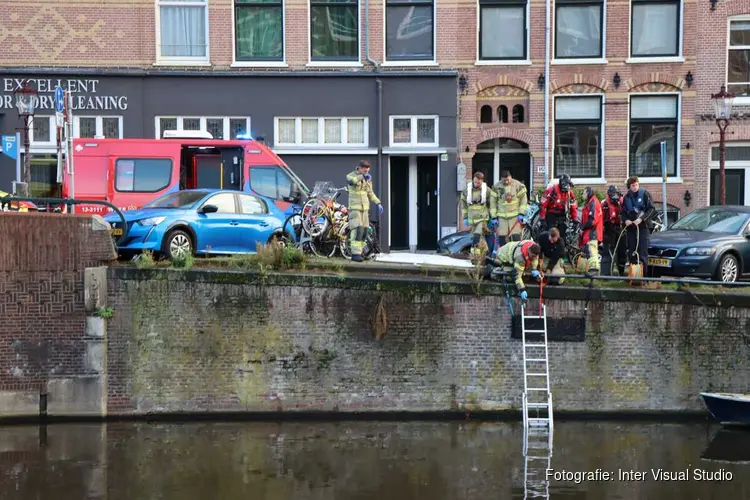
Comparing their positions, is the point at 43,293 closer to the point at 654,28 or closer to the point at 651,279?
the point at 651,279

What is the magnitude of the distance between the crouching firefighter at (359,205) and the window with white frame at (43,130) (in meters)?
11.8

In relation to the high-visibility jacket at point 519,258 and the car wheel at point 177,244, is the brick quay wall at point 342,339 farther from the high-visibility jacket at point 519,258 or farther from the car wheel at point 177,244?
the car wheel at point 177,244

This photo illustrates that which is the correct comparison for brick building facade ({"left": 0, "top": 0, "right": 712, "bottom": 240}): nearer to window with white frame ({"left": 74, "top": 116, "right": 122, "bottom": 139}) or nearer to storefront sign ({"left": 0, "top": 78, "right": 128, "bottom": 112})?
window with white frame ({"left": 74, "top": 116, "right": 122, "bottom": 139})

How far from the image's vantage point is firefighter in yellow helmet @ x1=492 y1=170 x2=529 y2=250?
56.2ft

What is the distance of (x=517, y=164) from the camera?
90.5 ft

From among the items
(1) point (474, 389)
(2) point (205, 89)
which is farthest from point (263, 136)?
(1) point (474, 389)

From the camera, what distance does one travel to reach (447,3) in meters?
27.1

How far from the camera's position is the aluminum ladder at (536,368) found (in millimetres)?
15969

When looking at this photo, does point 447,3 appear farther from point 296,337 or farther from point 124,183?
Answer: point 296,337

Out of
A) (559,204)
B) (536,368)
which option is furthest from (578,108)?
(536,368)

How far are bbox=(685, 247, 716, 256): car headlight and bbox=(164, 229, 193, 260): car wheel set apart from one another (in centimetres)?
850

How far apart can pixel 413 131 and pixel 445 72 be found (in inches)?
69.8

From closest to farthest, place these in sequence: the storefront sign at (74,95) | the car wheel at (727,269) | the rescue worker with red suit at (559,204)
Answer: the rescue worker with red suit at (559,204) < the car wheel at (727,269) < the storefront sign at (74,95)

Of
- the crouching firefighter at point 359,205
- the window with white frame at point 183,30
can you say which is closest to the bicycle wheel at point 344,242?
the crouching firefighter at point 359,205
